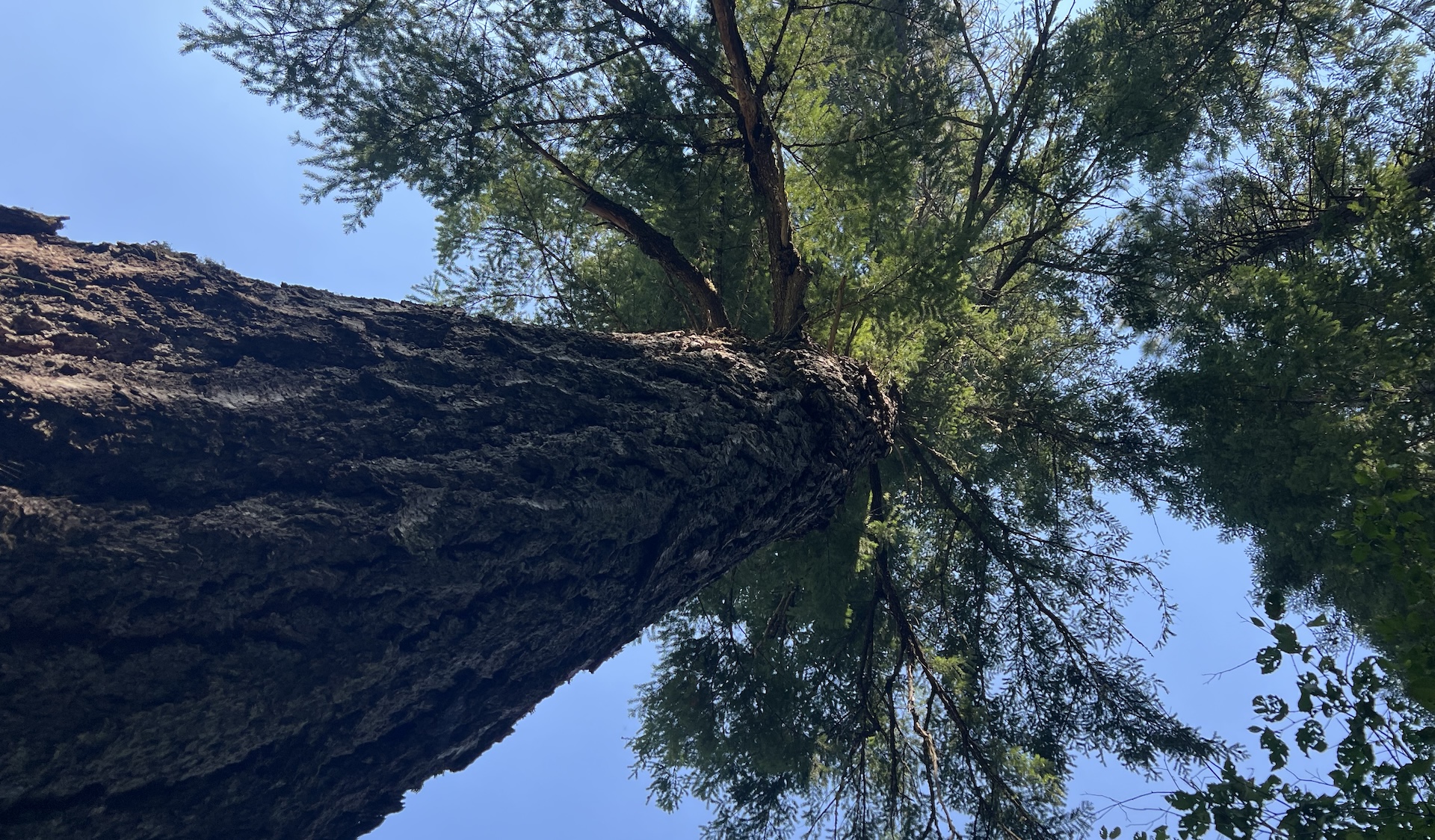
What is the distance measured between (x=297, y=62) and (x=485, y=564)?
15.0 feet

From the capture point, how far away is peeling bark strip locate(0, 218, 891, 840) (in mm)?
1859

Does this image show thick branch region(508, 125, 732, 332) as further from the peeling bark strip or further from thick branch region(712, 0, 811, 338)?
the peeling bark strip

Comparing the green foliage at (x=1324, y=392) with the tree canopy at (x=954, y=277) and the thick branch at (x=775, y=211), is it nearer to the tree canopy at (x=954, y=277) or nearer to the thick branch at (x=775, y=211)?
the tree canopy at (x=954, y=277)

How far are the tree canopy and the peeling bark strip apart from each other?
2.53m

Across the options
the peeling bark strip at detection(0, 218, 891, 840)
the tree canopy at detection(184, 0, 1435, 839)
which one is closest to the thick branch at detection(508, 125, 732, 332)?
the tree canopy at detection(184, 0, 1435, 839)

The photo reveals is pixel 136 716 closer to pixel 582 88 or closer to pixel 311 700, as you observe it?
pixel 311 700

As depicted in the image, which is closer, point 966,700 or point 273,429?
point 273,429

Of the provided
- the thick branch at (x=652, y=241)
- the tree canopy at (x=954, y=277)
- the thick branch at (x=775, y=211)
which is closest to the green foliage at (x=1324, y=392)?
the tree canopy at (x=954, y=277)

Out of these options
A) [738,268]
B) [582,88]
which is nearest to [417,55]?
[582,88]

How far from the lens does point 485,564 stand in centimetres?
264

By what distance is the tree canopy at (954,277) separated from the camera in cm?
523

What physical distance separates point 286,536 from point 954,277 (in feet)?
14.7

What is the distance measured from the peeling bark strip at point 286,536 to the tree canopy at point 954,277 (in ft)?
8.31

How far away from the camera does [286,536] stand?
223 centimetres
